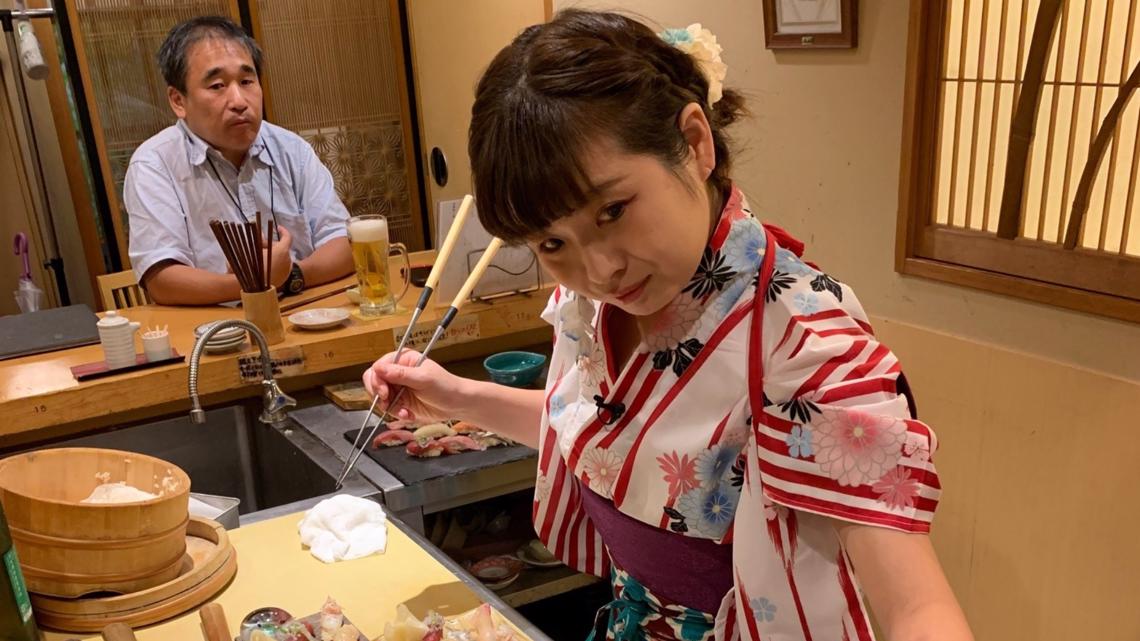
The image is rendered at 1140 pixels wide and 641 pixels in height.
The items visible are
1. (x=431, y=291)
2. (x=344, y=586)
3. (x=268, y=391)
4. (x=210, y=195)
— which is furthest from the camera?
(x=210, y=195)

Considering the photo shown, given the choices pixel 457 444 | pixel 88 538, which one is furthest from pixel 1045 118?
pixel 88 538

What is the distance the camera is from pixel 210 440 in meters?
2.29

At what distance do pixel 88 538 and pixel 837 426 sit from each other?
3.27 ft

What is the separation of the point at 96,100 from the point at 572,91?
3883mm

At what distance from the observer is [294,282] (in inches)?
114

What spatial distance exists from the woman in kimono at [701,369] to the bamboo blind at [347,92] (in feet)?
12.7

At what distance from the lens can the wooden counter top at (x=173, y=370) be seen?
2.13 meters

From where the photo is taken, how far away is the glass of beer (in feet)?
8.14

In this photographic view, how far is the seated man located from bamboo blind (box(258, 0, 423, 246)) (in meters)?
1.25

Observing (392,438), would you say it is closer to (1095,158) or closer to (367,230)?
(367,230)

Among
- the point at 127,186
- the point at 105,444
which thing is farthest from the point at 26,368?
the point at 127,186

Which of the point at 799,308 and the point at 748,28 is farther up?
the point at 748,28

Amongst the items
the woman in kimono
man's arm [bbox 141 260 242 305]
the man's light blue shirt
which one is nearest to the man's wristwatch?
man's arm [bbox 141 260 242 305]

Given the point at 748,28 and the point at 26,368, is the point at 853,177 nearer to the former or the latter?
the point at 748,28
